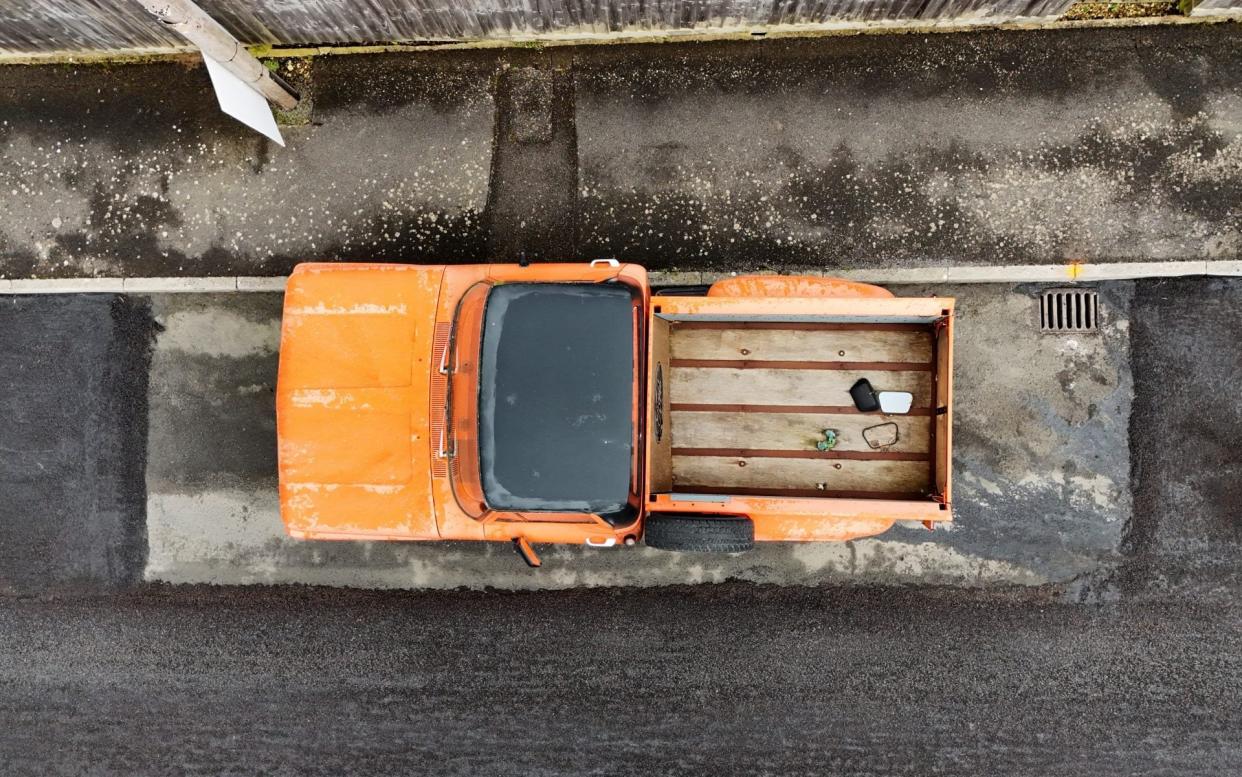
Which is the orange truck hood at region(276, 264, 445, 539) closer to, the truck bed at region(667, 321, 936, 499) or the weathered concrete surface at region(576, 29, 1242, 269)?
the truck bed at region(667, 321, 936, 499)

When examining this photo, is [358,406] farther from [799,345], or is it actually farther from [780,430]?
[799,345]

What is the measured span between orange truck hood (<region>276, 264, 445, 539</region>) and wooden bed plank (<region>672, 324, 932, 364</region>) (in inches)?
76.2

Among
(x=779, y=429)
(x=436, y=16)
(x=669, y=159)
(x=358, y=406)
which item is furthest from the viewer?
(x=669, y=159)

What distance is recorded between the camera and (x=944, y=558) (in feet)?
19.3

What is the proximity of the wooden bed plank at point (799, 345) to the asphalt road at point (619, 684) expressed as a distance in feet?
7.18

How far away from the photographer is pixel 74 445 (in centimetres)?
613

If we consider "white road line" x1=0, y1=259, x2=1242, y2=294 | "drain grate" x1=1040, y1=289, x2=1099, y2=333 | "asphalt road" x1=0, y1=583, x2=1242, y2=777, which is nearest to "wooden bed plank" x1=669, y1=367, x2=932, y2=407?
"white road line" x1=0, y1=259, x2=1242, y2=294

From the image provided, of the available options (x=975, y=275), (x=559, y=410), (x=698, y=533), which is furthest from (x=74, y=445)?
(x=975, y=275)

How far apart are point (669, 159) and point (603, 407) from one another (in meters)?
2.89

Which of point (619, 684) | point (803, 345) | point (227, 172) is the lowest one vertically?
point (619, 684)

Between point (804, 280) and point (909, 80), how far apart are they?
8.09ft

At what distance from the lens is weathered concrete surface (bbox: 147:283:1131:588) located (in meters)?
5.84

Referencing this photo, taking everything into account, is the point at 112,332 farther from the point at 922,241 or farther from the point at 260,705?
Answer: the point at 922,241

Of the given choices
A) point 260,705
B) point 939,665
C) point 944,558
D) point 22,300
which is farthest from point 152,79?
point 939,665
